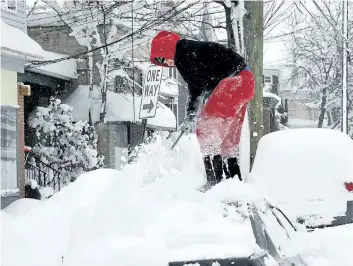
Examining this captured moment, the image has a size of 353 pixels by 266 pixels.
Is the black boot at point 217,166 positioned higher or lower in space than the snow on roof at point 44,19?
lower

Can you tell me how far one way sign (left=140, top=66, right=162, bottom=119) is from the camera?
13445 millimetres

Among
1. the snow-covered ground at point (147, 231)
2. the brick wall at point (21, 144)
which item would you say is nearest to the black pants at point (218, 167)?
the snow-covered ground at point (147, 231)

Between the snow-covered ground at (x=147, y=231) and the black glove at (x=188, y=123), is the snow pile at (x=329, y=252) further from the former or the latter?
the black glove at (x=188, y=123)

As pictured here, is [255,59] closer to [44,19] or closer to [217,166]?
[217,166]

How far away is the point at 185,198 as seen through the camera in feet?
12.0

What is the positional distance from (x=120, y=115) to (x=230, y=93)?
1384cm

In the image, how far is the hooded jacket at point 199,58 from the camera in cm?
565

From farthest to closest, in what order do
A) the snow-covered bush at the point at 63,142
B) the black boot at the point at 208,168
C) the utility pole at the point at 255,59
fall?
the snow-covered bush at the point at 63,142, the utility pole at the point at 255,59, the black boot at the point at 208,168

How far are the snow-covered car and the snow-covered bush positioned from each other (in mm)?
9827

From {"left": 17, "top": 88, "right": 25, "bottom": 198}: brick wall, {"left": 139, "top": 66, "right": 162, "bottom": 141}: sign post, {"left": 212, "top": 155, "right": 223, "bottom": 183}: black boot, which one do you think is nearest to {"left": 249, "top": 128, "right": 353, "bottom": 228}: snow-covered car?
{"left": 212, "top": 155, "right": 223, "bottom": 183}: black boot

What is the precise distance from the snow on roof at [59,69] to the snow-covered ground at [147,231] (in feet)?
41.2

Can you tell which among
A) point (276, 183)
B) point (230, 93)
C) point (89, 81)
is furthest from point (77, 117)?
point (230, 93)

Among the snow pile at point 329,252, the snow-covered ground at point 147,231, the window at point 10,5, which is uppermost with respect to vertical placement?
the window at point 10,5

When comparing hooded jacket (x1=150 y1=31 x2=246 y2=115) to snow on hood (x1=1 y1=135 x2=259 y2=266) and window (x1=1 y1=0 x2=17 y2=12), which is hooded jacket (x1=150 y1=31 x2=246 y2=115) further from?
window (x1=1 y1=0 x2=17 y2=12)
